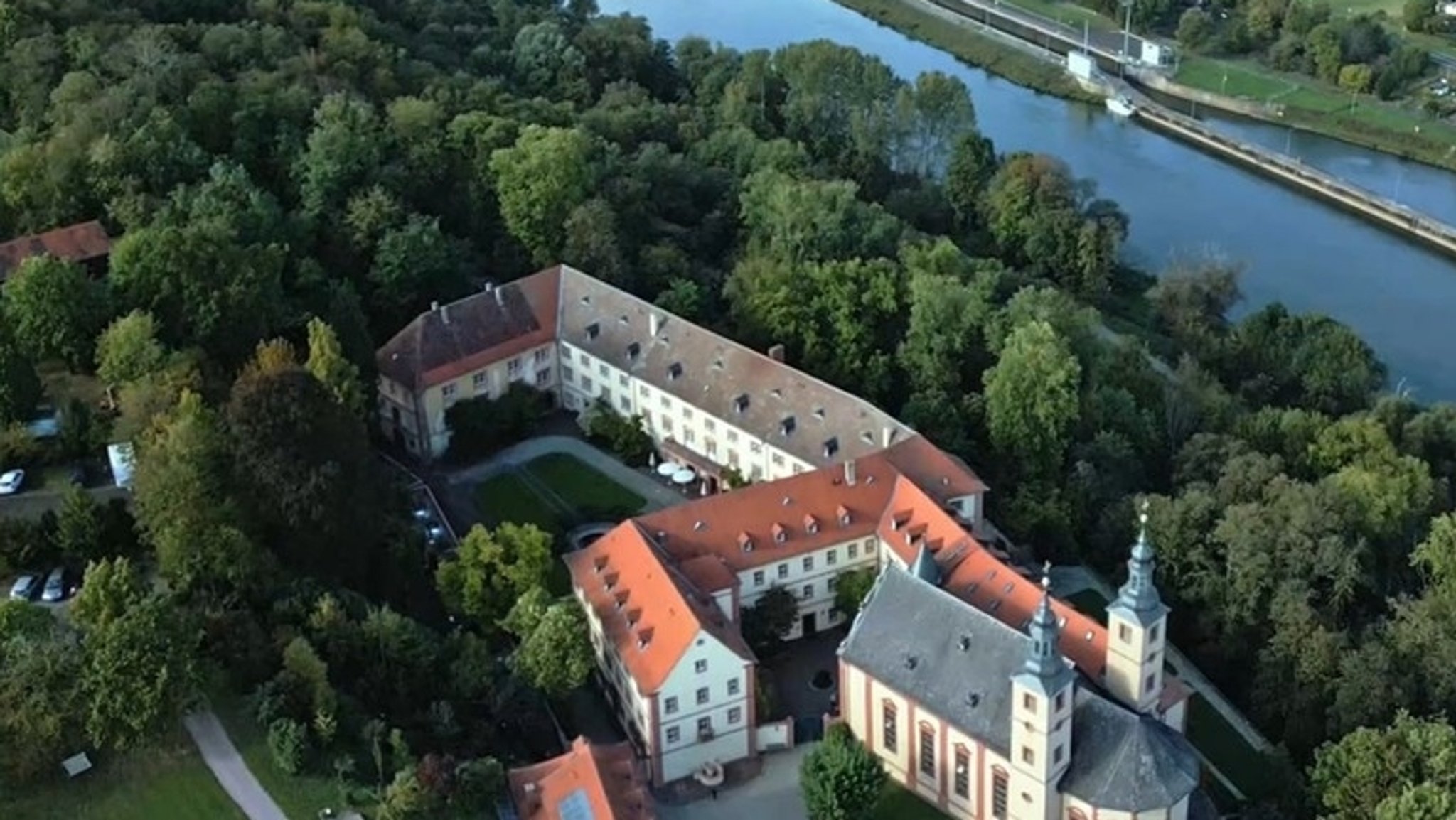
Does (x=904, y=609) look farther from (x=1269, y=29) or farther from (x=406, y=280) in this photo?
(x=1269, y=29)

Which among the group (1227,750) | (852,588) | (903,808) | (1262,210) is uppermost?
(852,588)

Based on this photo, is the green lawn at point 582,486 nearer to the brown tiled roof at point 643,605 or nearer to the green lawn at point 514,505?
the green lawn at point 514,505

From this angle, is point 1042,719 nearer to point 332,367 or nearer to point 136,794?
point 136,794

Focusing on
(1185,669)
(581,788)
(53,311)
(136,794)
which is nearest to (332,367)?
(53,311)

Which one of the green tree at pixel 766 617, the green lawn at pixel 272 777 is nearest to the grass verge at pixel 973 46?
the green tree at pixel 766 617

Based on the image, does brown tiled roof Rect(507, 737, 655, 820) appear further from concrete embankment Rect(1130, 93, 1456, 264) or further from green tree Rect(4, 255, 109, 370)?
concrete embankment Rect(1130, 93, 1456, 264)
